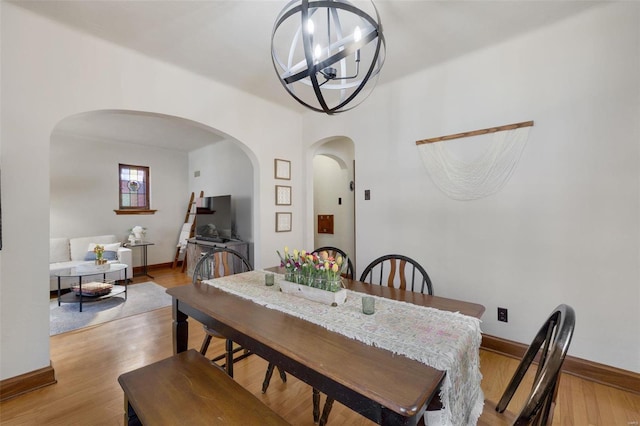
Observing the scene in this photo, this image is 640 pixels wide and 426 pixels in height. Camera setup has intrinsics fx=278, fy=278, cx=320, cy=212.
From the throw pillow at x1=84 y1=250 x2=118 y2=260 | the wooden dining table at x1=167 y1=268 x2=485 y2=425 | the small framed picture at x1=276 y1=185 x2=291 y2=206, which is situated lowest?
the throw pillow at x1=84 y1=250 x2=118 y2=260

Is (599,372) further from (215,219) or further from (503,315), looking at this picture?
(215,219)

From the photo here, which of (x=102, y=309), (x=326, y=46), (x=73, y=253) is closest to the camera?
(x=326, y=46)

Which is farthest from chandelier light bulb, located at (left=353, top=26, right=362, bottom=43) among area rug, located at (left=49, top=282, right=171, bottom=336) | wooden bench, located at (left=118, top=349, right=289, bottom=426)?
area rug, located at (left=49, top=282, right=171, bottom=336)

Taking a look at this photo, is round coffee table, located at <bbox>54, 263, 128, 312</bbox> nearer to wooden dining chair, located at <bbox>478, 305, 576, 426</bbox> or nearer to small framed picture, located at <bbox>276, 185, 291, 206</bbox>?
small framed picture, located at <bbox>276, 185, 291, 206</bbox>

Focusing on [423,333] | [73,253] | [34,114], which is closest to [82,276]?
[73,253]

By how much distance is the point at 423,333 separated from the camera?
1166 mm

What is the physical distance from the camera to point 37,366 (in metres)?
2.05

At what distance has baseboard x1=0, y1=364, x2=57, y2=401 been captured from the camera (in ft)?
6.23

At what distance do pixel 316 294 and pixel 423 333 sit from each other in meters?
0.60

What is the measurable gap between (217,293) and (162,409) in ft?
2.26

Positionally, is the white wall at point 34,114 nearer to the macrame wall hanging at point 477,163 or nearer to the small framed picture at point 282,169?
the small framed picture at point 282,169

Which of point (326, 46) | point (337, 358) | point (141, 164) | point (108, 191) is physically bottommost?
point (337, 358)

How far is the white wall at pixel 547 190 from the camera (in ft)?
6.45

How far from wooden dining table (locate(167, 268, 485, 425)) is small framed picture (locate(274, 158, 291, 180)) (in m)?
2.36
